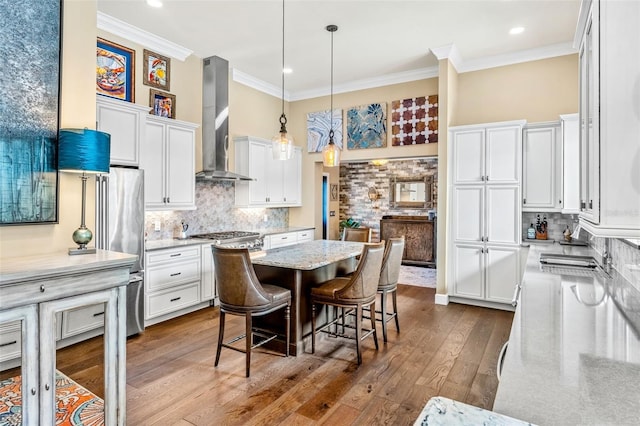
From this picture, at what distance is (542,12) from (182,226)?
15.8 ft

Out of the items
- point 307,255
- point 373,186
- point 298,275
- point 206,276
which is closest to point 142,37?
point 206,276

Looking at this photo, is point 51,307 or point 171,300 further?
point 171,300

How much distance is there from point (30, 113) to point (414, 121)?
4.67 metres

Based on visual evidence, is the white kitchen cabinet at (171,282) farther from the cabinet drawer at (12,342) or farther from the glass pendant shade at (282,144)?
the cabinet drawer at (12,342)

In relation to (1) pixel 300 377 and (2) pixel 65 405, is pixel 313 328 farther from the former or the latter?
(2) pixel 65 405

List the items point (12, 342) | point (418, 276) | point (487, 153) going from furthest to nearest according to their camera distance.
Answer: point (418, 276) → point (487, 153) → point (12, 342)

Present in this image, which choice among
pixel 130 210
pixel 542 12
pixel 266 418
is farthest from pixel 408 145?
pixel 266 418

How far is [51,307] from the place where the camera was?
1.79 metres

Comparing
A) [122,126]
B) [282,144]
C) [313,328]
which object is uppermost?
[122,126]

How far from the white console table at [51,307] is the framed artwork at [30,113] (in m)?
0.34

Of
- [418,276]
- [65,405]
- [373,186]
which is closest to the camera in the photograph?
[65,405]

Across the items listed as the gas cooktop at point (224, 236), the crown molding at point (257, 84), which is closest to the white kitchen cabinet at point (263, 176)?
the gas cooktop at point (224, 236)

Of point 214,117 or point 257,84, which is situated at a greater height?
point 257,84

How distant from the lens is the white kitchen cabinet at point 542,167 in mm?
4457
